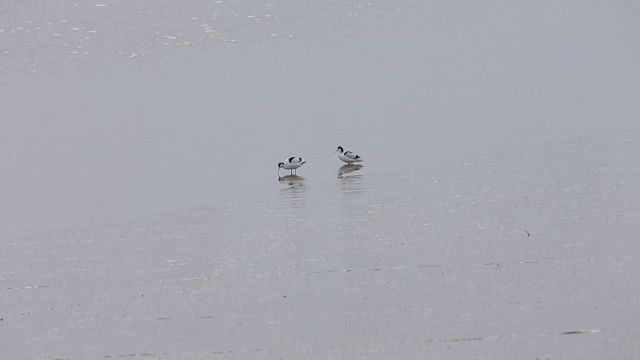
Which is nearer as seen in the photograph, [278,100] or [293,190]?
[293,190]

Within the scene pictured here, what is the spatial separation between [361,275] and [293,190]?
14.3ft

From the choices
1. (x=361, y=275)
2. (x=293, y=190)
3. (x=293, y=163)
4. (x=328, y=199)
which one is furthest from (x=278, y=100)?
(x=361, y=275)

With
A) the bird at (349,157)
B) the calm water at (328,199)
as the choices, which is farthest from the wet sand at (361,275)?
the bird at (349,157)

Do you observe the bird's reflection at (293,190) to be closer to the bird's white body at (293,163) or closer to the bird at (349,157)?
the bird's white body at (293,163)

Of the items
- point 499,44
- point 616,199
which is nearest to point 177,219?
point 616,199

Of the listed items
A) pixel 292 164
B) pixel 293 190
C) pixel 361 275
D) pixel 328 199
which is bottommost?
pixel 361 275

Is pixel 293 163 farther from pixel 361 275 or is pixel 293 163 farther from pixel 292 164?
pixel 361 275

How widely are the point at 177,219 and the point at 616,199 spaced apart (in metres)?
4.12

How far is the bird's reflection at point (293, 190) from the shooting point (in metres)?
13.4

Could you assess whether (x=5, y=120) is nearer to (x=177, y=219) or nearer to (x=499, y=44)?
(x=177, y=219)

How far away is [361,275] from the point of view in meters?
9.77

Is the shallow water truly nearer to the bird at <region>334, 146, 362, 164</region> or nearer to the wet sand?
the bird at <region>334, 146, 362, 164</region>

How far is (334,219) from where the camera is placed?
39.6 ft

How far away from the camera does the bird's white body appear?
15.1 meters
